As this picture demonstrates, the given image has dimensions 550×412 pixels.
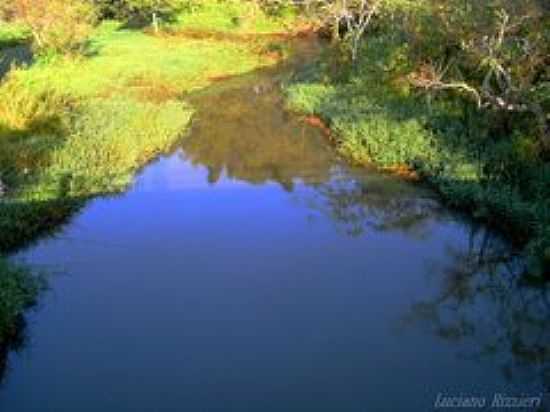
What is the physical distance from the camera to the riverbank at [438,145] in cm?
1886

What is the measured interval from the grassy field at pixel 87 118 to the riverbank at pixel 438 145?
5.77 m

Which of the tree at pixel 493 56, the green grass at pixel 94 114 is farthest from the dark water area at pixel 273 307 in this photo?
the tree at pixel 493 56

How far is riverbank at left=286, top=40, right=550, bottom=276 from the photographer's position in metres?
18.9

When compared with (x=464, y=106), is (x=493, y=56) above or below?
above

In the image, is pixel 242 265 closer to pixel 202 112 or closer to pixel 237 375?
pixel 237 375

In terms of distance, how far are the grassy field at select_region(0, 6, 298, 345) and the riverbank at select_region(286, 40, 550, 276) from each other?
577 centimetres

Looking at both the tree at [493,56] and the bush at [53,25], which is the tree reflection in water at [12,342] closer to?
the tree at [493,56]

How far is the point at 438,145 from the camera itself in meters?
23.3

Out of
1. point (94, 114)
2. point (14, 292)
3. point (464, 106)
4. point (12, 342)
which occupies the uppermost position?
point (464, 106)

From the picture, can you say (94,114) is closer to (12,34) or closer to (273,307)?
(273,307)

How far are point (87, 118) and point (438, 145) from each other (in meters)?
11.8

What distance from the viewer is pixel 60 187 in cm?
2181

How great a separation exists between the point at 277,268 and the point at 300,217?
3432mm

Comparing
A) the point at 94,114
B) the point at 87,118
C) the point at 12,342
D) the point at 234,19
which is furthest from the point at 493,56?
the point at 234,19
